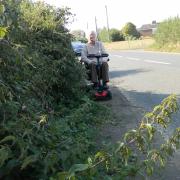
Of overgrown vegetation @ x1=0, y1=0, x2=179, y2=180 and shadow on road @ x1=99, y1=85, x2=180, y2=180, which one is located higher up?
overgrown vegetation @ x1=0, y1=0, x2=179, y2=180

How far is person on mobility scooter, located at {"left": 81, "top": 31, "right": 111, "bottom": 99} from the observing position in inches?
423

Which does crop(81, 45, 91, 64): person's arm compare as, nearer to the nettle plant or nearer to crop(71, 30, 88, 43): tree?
crop(71, 30, 88, 43): tree

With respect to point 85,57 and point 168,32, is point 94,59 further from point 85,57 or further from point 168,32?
point 168,32

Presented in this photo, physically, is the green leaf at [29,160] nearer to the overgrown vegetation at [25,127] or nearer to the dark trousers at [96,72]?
the overgrown vegetation at [25,127]

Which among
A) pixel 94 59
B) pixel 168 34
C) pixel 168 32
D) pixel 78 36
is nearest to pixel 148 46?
pixel 168 32

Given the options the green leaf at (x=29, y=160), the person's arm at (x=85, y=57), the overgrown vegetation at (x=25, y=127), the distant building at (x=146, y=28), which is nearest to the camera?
the green leaf at (x=29, y=160)

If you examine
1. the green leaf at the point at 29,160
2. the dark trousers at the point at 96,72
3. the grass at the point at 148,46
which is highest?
the green leaf at the point at 29,160

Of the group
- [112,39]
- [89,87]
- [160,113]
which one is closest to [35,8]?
[89,87]

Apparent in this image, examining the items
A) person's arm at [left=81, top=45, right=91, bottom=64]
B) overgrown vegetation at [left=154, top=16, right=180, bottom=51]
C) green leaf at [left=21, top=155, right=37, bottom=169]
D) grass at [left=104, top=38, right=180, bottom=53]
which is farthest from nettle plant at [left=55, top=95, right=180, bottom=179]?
overgrown vegetation at [left=154, top=16, right=180, bottom=51]

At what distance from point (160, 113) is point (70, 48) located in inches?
262

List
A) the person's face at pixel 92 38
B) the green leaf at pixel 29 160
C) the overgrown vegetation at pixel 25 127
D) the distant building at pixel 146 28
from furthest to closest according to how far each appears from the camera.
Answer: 1. the distant building at pixel 146 28
2. the person's face at pixel 92 38
3. the overgrown vegetation at pixel 25 127
4. the green leaf at pixel 29 160

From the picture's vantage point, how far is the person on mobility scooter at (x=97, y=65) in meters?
10.8

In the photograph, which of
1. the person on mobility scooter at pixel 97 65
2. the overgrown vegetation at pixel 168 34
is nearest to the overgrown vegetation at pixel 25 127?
the person on mobility scooter at pixel 97 65

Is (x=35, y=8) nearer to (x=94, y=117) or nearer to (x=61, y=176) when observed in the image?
(x=94, y=117)
